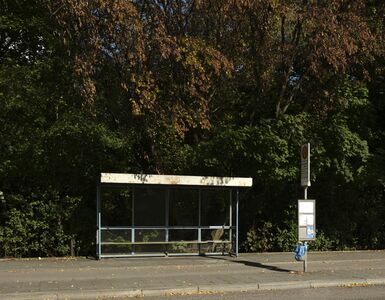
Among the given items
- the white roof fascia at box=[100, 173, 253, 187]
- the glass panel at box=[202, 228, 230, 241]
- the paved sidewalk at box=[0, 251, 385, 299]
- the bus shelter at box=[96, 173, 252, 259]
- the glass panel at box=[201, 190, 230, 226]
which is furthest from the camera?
the glass panel at box=[201, 190, 230, 226]

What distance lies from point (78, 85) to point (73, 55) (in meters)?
1.00

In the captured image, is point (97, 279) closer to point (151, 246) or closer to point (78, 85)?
point (151, 246)

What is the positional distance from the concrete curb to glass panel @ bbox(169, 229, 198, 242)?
5.17m

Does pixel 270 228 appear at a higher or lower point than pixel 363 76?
lower

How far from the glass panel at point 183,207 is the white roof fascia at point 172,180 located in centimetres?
102

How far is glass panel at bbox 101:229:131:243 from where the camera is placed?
16.2 metres

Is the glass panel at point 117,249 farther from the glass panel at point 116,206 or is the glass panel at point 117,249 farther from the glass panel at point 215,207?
the glass panel at point 215,207

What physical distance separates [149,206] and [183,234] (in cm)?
131

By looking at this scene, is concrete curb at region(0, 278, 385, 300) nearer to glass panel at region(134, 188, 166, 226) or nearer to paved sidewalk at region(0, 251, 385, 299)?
paved sidewalk at region(0, 251, 385, 299)

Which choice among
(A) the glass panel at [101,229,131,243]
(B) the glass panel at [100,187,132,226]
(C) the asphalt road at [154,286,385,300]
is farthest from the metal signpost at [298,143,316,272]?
(B) the glass panel at [100,187,132,226]

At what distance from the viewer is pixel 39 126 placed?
680 inches

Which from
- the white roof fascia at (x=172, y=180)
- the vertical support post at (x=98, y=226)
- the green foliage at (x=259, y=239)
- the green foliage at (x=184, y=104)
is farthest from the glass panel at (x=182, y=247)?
the green foliage at (x=259, y=239)

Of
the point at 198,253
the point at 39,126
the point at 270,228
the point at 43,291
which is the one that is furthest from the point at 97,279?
the point at 270,228

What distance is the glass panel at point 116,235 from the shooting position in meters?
16.2
